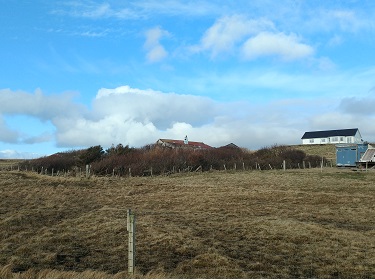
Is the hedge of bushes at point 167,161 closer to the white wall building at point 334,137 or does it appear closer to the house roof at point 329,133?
the white wall building at point 334,137

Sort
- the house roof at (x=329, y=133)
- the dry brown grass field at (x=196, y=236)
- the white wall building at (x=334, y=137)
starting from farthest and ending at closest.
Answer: the house roof at (x=329, y=133) → the white wall building at (x=334, y=137) → the dry brown grass field at (x=196, y=236)

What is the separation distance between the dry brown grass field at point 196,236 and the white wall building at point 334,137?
81.4 m

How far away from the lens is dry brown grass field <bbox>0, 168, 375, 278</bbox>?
9609 millimetres

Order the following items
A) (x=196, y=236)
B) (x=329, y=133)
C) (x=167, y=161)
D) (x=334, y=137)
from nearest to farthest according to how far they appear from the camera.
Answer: (x=196, y=236), (x=167, y=161), (x=334, y=137), (x=329, y=133)

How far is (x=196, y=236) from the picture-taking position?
43.9ft

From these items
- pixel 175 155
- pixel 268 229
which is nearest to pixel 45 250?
pixel 268 229

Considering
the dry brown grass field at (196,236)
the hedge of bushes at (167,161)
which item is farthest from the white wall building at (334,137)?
the dry brown grass field at (196,236)

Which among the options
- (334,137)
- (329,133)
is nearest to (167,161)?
(334,137)

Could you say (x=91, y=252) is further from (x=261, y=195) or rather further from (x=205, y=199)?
(x=261, y=195)

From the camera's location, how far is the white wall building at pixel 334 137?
100175 mm

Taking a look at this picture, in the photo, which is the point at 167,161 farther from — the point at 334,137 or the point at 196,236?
the point at 334,137

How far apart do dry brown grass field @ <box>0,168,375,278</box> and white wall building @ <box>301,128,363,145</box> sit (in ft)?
267

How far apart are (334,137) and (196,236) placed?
9713 centimetres

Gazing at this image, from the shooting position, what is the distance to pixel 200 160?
5747cm
